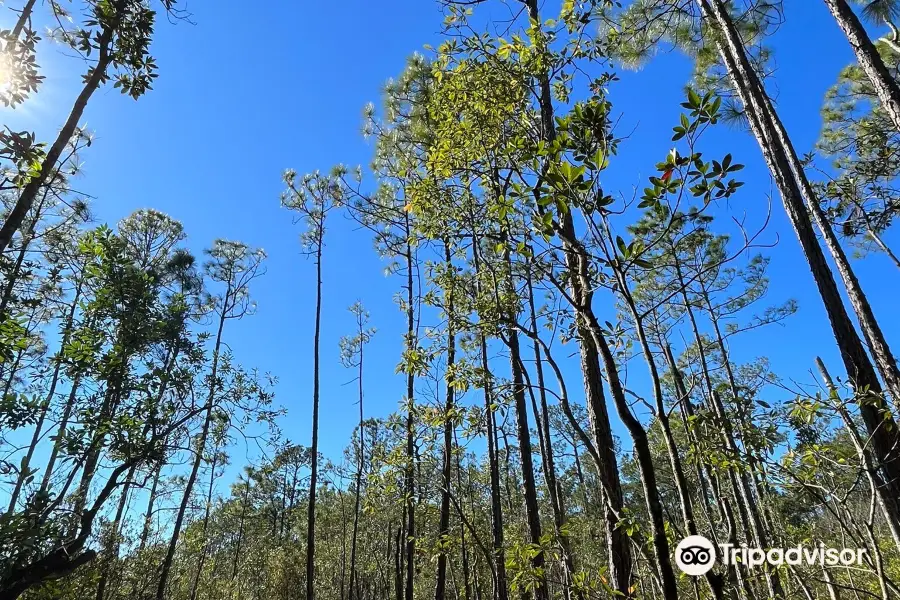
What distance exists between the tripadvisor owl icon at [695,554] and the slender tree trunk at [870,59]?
5432 mm

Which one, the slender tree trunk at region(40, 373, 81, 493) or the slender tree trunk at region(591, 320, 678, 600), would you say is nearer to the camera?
the slender tree trunk at region(591, 320, 678, 600)

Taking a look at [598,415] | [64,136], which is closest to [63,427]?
[64,136]

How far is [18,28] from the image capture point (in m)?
Answer: 2.98

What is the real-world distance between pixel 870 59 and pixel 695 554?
235 inches

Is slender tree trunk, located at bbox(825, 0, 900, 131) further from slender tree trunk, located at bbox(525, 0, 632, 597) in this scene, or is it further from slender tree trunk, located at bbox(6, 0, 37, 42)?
slender tree trunk, located at bbox(6, 0, 37, 42)

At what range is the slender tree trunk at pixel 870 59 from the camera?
15.4ft

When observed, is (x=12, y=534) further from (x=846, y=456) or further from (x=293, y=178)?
(x=293, y=178)

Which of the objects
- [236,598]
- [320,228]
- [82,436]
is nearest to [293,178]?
[320,228]

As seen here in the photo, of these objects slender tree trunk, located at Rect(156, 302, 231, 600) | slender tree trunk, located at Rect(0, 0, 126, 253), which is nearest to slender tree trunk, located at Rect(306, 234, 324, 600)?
slender tree trunk, located at Rect(156, 302, 231, 600)

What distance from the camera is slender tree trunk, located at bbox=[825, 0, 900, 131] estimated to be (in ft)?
15.4

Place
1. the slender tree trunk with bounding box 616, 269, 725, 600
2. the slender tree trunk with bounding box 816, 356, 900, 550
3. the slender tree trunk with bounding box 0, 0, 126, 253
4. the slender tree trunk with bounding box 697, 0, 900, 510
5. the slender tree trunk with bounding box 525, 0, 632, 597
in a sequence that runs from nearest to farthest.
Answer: the slender tree trunk with bounding box 616, 269, 725, 600
the slender tree trunk with bounding box 525, 0, 632, 597
the slender tree trunk with bounding box 816, 356, 900, 550
the slender tree trunk with bounding box 0, 0, 126, 253
the slender tree trunk with bounding box 697, 0, 900, 510

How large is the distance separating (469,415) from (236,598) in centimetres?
1439

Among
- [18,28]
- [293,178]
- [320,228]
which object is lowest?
[18,28]

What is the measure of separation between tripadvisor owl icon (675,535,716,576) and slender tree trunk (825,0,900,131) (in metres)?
5.43
